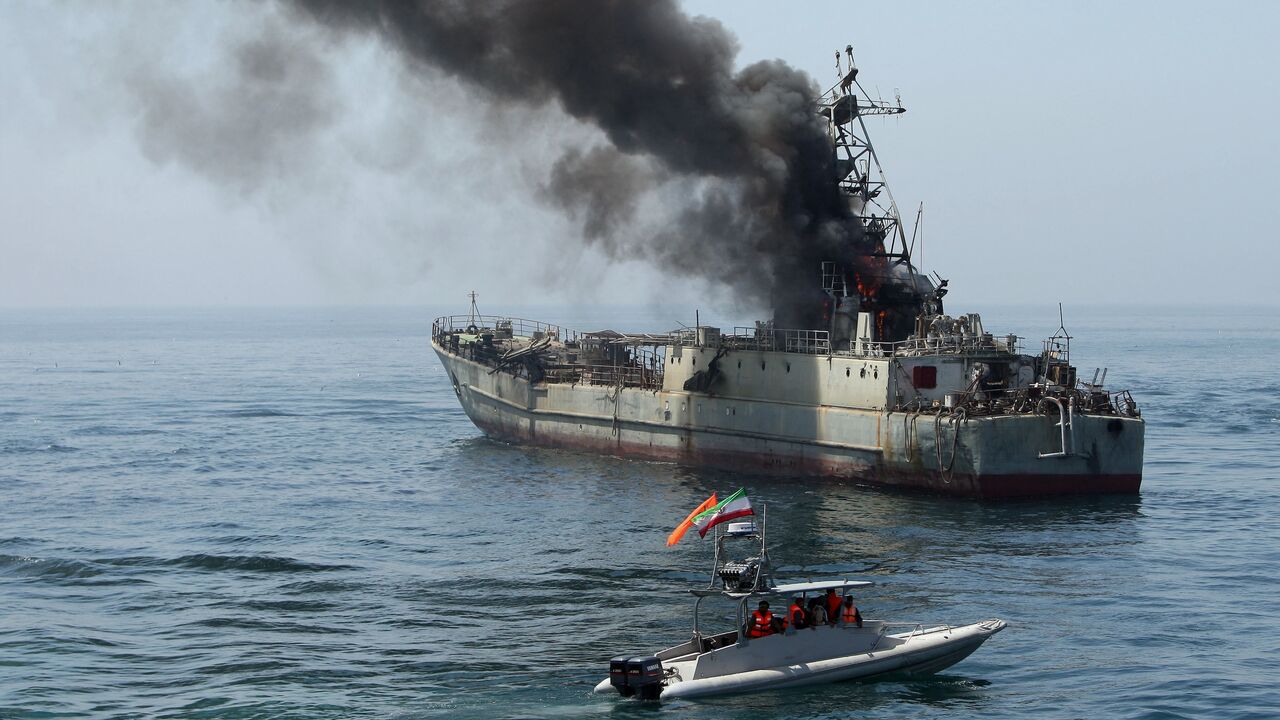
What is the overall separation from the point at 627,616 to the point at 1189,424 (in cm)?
5575

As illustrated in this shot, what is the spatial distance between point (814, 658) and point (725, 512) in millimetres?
4272

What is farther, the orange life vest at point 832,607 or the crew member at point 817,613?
the orange life vest at point 832,607

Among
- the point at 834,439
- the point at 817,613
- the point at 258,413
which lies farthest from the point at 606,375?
the point at 817,613

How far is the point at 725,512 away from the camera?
1207 inches

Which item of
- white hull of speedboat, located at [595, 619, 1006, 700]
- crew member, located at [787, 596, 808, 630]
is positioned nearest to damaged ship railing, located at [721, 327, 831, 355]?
white hull of speedboat, located at [595, 619, 1006, 700]

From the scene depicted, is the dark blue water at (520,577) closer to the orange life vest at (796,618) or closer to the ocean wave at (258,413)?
the orange life vest at (796,618)

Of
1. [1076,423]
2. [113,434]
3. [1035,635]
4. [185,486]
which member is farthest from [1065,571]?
[113,434]

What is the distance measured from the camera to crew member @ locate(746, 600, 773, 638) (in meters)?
31.1

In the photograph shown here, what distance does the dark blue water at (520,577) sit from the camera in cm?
3142

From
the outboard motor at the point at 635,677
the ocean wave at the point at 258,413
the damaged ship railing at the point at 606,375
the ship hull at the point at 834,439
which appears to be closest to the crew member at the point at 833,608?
the outboard motor at the point at 635,677

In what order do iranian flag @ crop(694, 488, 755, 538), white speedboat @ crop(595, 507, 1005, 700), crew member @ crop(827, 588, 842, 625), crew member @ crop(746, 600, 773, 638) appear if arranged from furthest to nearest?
1. crew member @ crop(827, 588, 842, 625)
2. crew member @ crop(746, 600, 773, 638)
3. iranian flag @ crop(694, 488, 755, 538)
4. white speedboat @ crop(595, 507, 1005, 700)

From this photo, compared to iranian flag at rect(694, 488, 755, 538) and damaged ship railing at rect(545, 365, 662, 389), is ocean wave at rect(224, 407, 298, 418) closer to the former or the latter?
damaged ship railing at rect(545, 365, 662, 389)

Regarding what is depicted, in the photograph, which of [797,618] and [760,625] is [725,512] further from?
[797,618]

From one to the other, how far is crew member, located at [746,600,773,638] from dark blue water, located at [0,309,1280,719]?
1439mm
